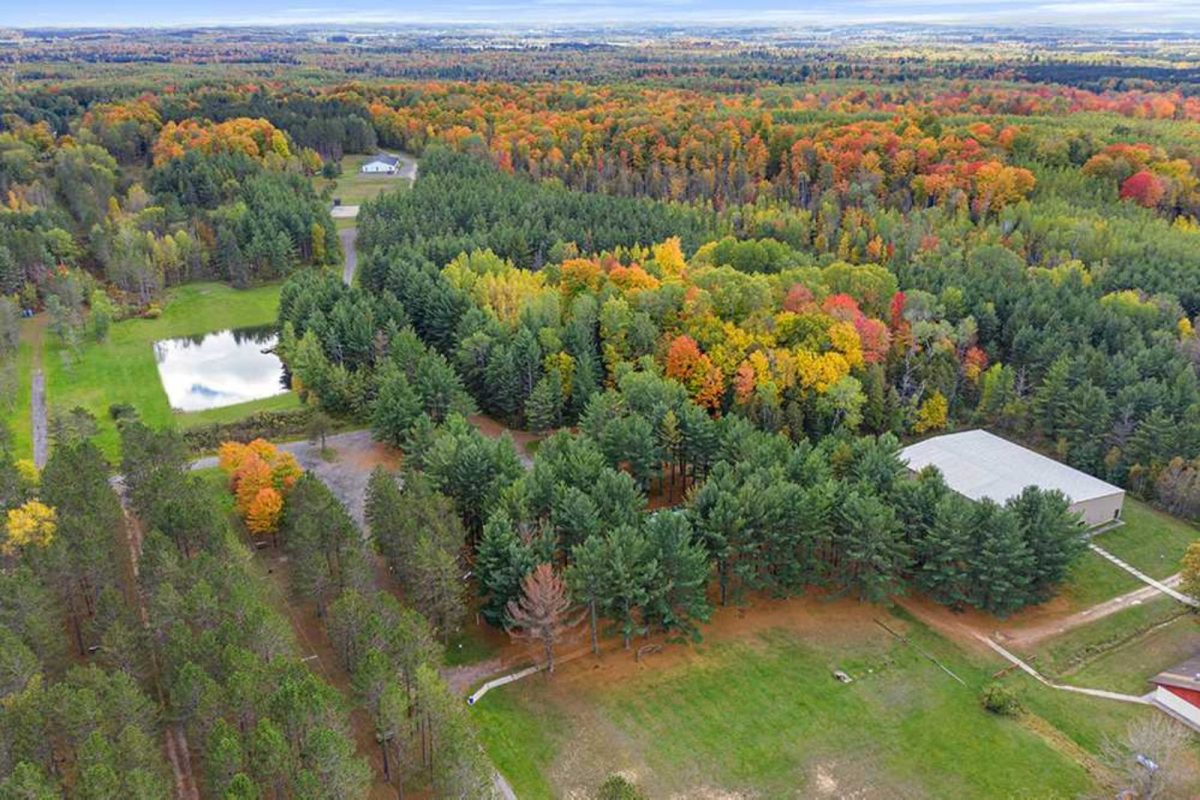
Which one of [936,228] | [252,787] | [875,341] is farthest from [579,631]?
[936,228]

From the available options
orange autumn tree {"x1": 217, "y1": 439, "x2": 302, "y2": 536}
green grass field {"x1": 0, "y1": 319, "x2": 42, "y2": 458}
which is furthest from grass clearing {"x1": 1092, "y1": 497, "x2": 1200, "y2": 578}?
green grass field {"x1": 0, "y1": 319, "x2": 42, "y2": 458}

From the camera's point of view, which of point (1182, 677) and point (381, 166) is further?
point (381, 166)

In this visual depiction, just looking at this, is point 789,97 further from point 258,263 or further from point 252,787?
point 252,787

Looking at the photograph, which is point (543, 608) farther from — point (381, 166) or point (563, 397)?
point (381, 166)

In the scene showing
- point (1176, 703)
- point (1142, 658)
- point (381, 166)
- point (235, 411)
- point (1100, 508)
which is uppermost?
point (381, 166)

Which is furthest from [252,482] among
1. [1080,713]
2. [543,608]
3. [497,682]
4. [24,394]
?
[1080,713]

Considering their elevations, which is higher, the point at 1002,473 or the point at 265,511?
the point at 265,511

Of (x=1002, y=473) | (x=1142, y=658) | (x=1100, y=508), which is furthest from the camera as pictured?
(x=1002, y=473)

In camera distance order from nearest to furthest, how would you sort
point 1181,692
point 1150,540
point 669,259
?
point 1181,692 → point 1150,540 → point 669,259
